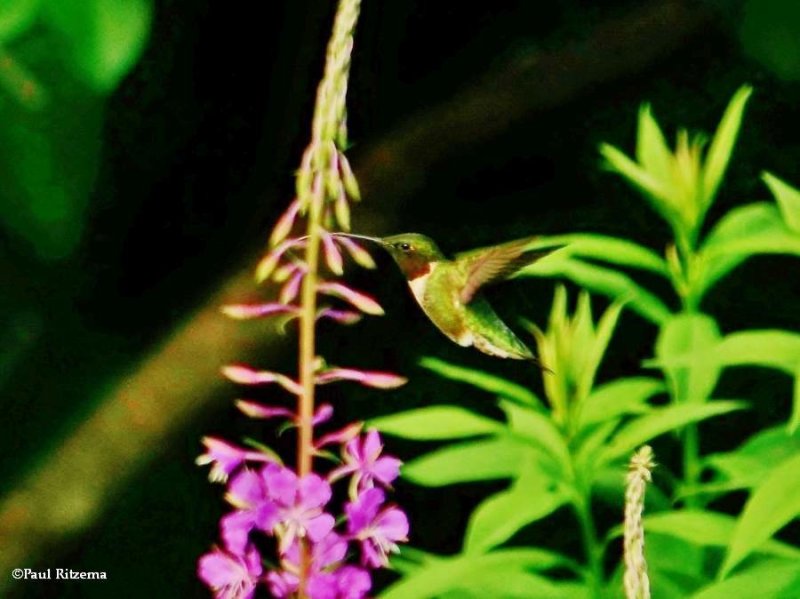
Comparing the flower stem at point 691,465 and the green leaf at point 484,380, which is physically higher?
the green leaf at point 484,380

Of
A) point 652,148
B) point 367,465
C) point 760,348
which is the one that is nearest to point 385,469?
point 367,465

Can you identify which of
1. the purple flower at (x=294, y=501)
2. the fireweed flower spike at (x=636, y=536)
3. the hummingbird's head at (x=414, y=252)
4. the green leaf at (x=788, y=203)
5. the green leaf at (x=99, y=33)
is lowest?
the fireweed flower spike at (x=636, y=536)

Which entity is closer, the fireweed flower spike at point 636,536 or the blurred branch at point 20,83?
the fireweed flower spike at point 636,536

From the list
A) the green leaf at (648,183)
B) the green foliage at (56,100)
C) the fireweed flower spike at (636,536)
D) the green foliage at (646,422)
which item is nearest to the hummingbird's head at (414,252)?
the green foliage at (646,422)

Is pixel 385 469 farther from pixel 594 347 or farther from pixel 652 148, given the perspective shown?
pixel 652 148

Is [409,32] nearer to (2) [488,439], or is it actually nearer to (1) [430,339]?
(1) [430,339]

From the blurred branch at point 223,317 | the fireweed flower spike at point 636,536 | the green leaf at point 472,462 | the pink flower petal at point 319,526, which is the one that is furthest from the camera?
the blurred branch at point 223,317
